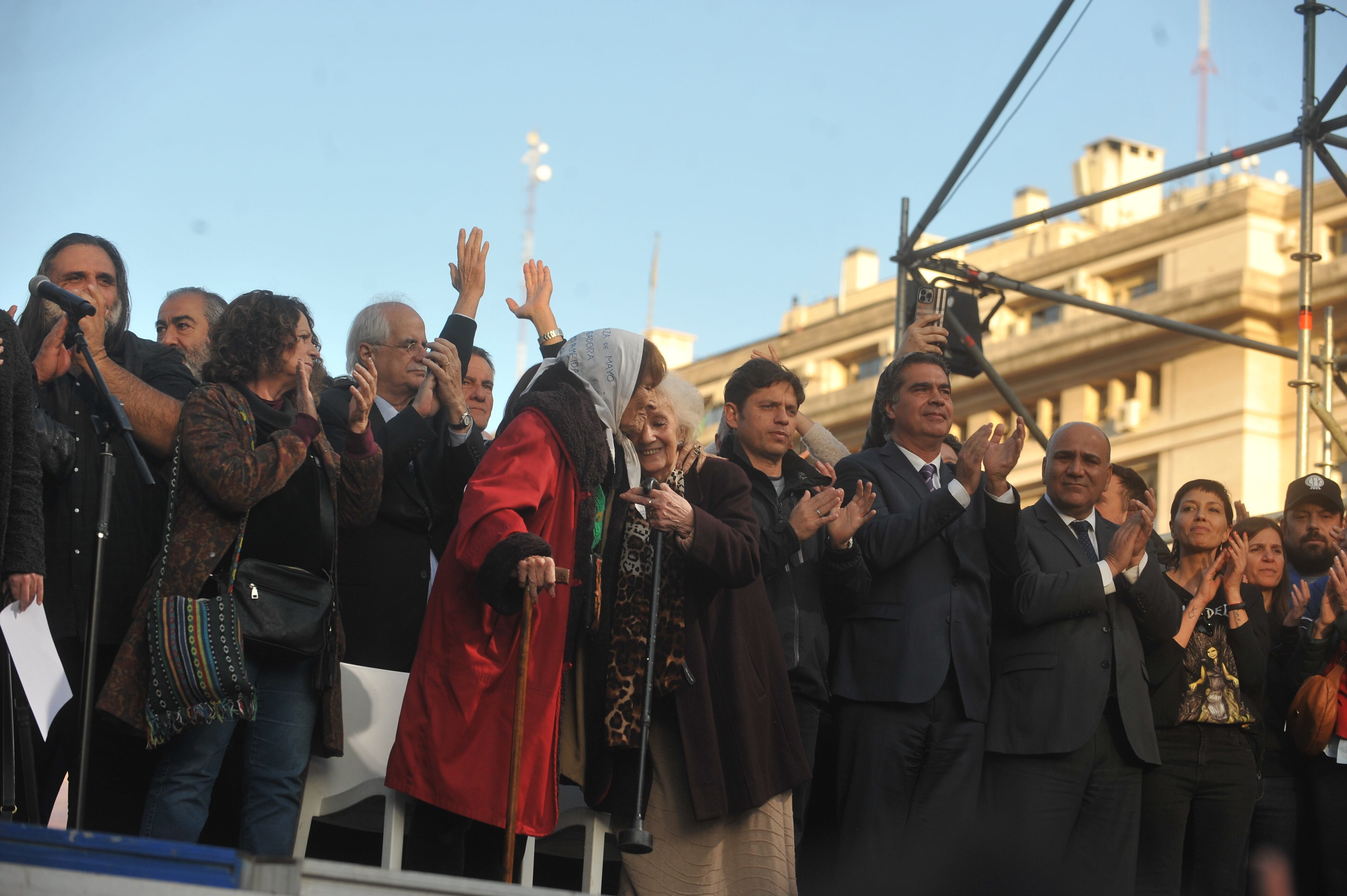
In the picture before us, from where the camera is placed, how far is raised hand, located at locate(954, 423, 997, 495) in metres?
5.45

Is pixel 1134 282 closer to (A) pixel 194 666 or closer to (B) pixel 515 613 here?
(B) pixel 515 613

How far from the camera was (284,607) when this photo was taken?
4.39 meters

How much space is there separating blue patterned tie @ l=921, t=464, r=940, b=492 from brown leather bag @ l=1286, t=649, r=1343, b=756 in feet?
5.59

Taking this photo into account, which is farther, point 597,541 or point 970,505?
point 970,505

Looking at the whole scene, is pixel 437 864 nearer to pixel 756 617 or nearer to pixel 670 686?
pixel 670 686

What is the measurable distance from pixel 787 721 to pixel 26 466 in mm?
2311

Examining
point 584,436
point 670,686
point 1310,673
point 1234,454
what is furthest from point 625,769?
point 1234,454

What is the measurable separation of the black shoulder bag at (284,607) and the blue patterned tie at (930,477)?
230 centimetres

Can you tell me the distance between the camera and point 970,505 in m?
5.65

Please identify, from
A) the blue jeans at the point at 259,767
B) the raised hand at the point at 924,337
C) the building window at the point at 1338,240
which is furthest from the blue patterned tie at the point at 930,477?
the building window at the point at 1338,240

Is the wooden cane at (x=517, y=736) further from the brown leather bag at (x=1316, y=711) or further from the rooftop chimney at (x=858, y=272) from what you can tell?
the rooftop chimney at (x=858, y=272)

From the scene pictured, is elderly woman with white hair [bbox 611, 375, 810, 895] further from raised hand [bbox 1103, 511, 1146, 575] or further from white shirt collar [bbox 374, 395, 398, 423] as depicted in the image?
raised hand [bbox 1103, 511, 1146, 575]

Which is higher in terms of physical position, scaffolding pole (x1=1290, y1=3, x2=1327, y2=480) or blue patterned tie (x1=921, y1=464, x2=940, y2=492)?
scaffolding pole (x1=1290, y1=3, x2=1327, y2=480)

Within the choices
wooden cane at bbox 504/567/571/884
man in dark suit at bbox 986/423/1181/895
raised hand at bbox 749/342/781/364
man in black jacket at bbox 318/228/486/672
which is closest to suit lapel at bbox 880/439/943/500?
man in dark suit at bbox 986/423/1181/895
